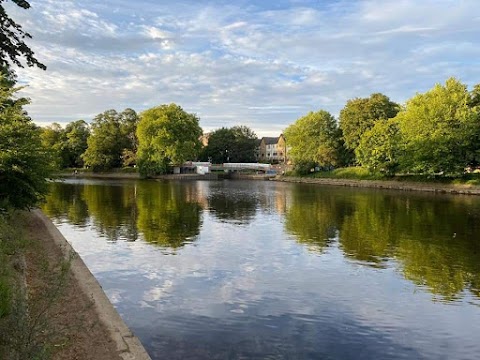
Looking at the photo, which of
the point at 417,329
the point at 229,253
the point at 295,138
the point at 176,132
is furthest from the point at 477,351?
the point at 176,132

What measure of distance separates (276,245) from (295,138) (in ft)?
245

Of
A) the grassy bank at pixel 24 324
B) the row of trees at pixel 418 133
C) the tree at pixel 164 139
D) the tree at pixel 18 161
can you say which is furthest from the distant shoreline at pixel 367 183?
the grassy bank at pixel 24 324

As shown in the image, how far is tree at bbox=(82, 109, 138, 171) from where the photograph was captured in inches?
4370

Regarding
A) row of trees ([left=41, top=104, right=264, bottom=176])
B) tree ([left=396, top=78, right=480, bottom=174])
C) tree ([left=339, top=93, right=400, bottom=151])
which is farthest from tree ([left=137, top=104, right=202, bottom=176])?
tree ([left=396, top=78, right=480, bottom=174])

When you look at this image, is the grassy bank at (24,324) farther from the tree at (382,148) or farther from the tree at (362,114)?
the tree at (362,114)

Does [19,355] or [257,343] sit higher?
[19,355]

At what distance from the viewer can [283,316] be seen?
11.8 metres

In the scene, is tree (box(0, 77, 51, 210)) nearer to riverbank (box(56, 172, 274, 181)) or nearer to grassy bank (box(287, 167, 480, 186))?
grassy bank (box(287, 167, 480, 186))

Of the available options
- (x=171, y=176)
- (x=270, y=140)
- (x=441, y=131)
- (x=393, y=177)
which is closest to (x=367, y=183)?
(x=393, y=177)

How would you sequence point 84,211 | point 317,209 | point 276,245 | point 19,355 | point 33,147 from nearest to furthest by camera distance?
point 19,355
point 33,147
point 276,245
point 84,211
point 317,209

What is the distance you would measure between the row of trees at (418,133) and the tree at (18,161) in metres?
49.7

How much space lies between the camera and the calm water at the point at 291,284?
10.1 metres

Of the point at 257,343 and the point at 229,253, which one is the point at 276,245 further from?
the point at 257,343

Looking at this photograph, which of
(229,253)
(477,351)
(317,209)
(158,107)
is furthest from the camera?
(158,107)
